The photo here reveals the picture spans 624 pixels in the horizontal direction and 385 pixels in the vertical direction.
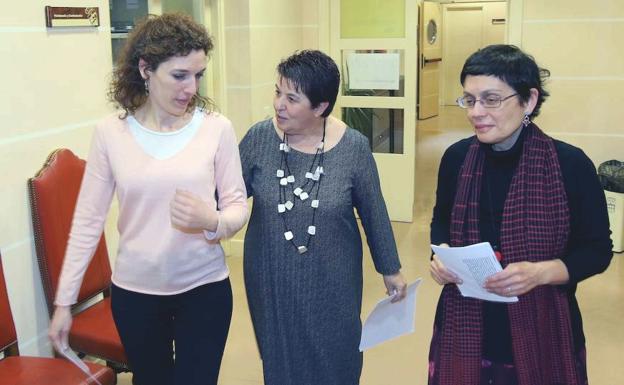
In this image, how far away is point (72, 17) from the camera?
313 cm

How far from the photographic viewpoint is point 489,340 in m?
2.00

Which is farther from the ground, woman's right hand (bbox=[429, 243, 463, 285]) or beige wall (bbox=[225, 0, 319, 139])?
beige wall (bbox=[225, 0, 319, 139])

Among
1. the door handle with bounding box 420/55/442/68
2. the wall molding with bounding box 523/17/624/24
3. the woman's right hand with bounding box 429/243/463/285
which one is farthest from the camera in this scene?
the door handle with bounding box 420/55/442/68

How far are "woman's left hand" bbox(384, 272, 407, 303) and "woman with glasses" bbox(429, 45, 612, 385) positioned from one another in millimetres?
413

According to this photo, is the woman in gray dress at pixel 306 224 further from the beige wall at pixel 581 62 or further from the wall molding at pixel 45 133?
the beige wall at pixel 581 62

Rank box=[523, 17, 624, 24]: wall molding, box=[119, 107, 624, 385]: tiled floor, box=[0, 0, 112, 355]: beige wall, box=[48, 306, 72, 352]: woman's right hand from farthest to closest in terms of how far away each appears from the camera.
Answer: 1. box=[523, 17, 624, 24]: wall molding
2. box=[119, 107, 624, 385]: tiled floor
3. box=[0, 0, 112, 355]: beige wall
4. box=[48, 306, 72, 352]: woman's right hand

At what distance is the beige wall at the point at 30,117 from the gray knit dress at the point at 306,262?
3.43 ft

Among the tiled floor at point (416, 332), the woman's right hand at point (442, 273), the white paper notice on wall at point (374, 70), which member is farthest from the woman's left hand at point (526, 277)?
the white paper notice on wall at point (374, 70)

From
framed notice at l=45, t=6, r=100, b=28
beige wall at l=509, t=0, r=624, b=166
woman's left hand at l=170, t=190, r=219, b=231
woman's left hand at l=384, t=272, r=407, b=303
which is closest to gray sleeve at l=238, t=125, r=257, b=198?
woman's left hand at l=170, t=190, r=219, b=231

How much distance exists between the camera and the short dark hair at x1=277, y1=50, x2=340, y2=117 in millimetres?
2285

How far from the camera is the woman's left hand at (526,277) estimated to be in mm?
1871

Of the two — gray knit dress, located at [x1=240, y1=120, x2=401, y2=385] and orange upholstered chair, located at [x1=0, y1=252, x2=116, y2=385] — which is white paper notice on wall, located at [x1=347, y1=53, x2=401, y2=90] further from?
orange upholstered chair, located at [x1=0, y1=252, x2=116, y2=385]

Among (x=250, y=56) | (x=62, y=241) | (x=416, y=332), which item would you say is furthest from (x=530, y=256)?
(x=250, y=56)

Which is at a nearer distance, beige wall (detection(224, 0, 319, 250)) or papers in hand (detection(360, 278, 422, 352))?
papers in hand (detection(360, 278, 422, 352))
